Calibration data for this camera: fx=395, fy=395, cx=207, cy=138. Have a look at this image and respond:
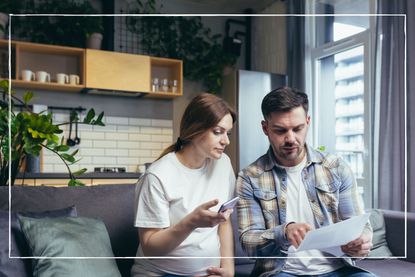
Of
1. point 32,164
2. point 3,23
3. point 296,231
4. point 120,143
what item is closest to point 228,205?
point 296,231

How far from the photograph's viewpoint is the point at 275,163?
2.70ft

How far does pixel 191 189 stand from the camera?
31.1 inches

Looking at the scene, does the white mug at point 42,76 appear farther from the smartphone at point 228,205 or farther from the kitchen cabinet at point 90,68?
the smartphone at point 228,205

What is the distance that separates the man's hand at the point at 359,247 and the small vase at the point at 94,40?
69cm

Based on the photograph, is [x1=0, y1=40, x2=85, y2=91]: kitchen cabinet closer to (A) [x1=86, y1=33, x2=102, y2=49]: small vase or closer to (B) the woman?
(A) [x1=86, y1=33, x2=102, y2=49]: small vase

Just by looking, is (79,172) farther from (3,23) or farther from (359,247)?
(359,247)

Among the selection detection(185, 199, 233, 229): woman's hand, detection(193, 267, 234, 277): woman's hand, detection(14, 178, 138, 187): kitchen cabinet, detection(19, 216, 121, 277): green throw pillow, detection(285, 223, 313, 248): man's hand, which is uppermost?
detection(14, 178, 138, 187): kitchen cabinet

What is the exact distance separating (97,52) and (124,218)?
15.6 inches

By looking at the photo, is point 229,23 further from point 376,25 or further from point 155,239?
point 155,239

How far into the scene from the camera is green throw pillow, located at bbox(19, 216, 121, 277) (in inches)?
33.3

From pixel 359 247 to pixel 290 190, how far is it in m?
0.19

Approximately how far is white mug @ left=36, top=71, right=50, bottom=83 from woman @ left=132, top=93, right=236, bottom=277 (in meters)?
0.32

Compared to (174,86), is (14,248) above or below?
below

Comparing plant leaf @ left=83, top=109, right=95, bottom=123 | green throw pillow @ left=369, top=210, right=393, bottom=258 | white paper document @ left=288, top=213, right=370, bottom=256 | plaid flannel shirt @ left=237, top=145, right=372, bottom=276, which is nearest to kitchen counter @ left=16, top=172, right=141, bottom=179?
plant leaf @ left=83, top=109, right=95, bottom=123
